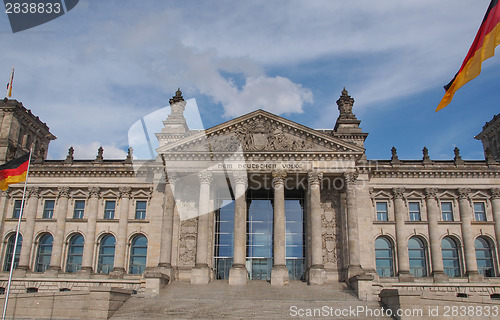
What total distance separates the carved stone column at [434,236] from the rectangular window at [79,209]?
34.9 meters

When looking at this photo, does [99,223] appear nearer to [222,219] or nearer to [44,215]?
[44,215]

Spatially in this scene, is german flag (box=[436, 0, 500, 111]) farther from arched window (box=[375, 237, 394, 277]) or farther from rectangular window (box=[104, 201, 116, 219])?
rectangular window (box=[104, 201, 116, 219])

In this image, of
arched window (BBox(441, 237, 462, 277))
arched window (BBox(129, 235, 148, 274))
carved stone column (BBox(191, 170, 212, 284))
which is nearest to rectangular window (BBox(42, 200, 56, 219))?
arched window (BBox(129, 235, 148, 274))

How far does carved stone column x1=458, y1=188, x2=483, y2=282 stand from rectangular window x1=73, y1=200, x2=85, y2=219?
38.0 meters

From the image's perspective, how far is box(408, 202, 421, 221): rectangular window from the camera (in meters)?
47.2

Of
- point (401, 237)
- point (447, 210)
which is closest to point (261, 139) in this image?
point (401, 237)

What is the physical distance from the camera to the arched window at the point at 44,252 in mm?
48031

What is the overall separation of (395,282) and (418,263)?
425 cm

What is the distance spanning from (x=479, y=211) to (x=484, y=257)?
177 inches

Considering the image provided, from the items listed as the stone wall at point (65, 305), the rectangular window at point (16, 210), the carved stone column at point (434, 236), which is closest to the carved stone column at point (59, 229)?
the rectangular window at point (16, 210)

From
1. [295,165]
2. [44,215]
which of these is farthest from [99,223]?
[295,165]

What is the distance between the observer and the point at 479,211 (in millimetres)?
47375

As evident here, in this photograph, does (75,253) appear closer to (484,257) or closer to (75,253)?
(75,253)

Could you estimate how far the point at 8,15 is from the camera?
1873 cm
